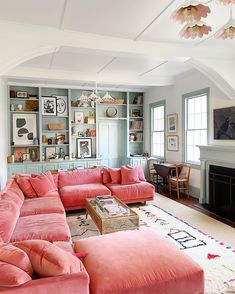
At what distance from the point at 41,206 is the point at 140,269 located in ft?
7.10

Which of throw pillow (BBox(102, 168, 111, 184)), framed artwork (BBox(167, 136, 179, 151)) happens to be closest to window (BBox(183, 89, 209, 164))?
framed artwork (BBox(167, 136, 179, 151))

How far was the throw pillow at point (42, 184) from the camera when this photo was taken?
4.21 meters

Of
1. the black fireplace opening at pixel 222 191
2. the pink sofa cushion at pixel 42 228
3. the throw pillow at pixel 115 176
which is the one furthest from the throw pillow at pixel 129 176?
the pink sofa cushion at pixel 42 228

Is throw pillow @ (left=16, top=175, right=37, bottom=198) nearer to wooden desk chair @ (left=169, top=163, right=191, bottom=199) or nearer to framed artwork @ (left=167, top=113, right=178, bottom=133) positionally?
wooden desk chair @ (left=169, top=163, right=191, bottom=199)

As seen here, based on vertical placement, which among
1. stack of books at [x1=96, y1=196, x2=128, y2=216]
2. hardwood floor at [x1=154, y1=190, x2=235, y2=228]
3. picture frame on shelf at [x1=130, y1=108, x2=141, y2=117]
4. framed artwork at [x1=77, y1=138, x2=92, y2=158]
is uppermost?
picture frame on shelf at [x1=130, y1=108, x2=141, y2=117]

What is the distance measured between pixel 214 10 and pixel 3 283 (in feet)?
10.5

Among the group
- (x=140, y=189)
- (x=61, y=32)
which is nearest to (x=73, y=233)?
(x=140, y=189)

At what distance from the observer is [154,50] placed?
3.77 meters

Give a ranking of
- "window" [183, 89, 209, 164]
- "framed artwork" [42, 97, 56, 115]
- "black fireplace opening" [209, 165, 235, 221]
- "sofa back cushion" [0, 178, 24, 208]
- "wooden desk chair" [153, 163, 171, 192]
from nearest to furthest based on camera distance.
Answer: "sofa back cushion" [0, 178, 24, 208], "black fireplace opening" [209, 165, 235, 221], "window" [183, 89, 209, 164], "wooden desk chair" [153, 163, 171, 192], "framed artwork" [42, 97, 56, 115]

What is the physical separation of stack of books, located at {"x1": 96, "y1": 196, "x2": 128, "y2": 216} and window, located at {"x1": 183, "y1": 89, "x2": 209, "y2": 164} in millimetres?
2504

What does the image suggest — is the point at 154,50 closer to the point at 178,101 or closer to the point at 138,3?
the point at 138,3

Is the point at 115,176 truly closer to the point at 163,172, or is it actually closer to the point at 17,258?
the point at 163,172

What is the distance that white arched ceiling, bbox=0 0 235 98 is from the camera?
2709 mm

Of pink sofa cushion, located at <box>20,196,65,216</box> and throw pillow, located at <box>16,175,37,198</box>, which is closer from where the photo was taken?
pink sofa cushion, located at <box>20,196,65,216</box>
